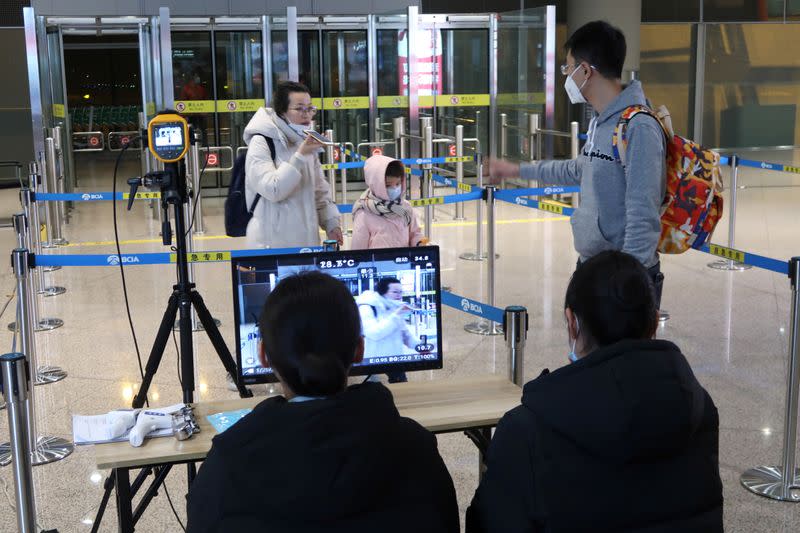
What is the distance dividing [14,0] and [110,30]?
453cm

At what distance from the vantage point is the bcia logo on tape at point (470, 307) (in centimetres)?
429

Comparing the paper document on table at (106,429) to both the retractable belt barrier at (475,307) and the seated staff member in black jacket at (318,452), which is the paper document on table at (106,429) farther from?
the retractable belt barrier at (475,307)

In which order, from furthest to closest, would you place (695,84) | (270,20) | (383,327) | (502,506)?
(695,84) → (270,20) → (383,327) → (502,506)

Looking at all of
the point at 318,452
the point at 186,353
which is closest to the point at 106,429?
the point at 186,353

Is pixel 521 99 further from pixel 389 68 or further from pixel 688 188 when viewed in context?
pixel 688 188

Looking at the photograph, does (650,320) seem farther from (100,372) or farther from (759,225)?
(759,225)

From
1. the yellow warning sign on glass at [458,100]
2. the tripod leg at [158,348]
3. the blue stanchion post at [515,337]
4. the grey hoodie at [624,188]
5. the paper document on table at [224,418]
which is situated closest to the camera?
the paper document on table at [224,418]

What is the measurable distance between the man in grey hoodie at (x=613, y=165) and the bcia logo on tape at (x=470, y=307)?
0.62 metres

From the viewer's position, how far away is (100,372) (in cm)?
610

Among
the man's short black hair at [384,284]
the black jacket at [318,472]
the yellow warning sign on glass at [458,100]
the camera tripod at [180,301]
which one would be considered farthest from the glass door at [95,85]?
the yellow warning sign on glass at [458,100]

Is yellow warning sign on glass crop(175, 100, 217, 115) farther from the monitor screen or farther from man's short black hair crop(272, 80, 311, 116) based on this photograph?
the monitor screen

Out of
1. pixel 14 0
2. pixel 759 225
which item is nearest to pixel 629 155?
pixel 759 225

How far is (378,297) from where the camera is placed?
319cm

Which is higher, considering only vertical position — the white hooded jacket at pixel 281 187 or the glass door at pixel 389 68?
the glass door at pixel 389 68
